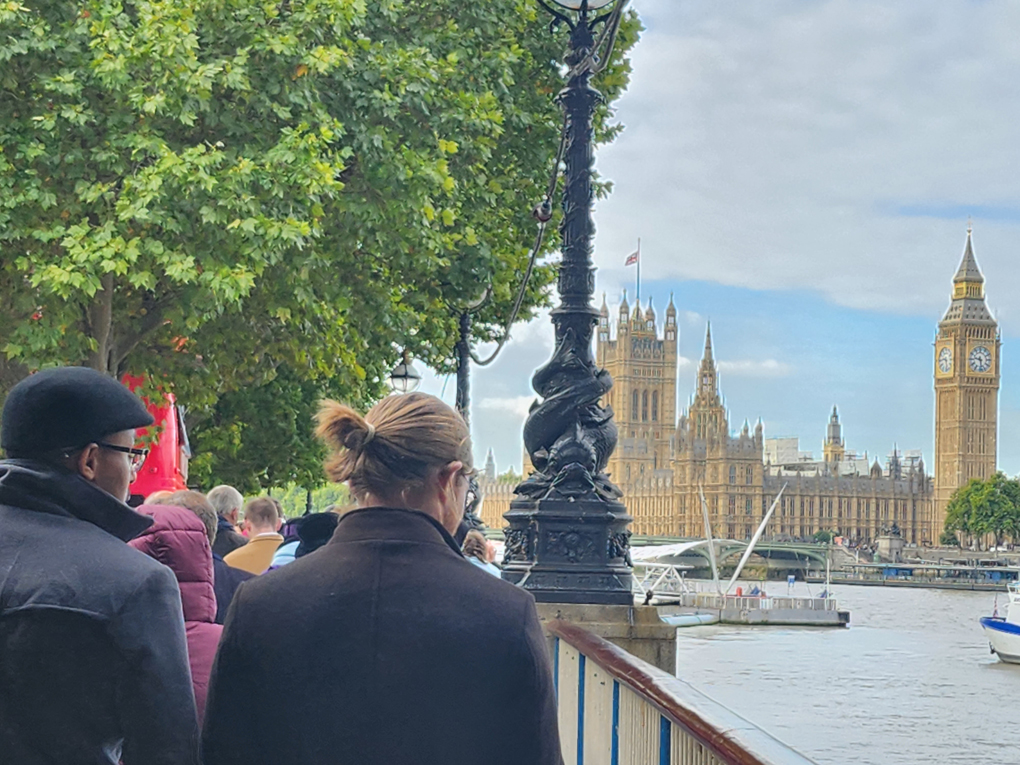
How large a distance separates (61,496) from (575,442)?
16.4 ft

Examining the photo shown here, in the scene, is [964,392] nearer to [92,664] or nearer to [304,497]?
[304,497]

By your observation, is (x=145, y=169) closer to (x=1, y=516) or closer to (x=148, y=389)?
(x=148, y=389)

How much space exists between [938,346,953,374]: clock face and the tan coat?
586 feet

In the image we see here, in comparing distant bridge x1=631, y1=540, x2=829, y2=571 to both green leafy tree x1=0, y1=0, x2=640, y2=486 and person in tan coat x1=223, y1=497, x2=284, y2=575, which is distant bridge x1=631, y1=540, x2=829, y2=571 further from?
person in tan coat x1=223, y1=497, x2=284, y2=575

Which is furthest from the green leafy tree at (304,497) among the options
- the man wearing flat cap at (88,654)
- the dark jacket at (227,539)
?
the dark jacket at (227,539)

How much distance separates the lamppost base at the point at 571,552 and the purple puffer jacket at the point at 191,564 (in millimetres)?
3315

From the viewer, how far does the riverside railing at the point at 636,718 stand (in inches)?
120

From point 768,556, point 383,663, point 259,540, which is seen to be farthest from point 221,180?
point 768,556

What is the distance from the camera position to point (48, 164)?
13.3 m

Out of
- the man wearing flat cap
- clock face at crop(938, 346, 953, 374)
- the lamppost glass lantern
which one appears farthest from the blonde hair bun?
clock face at crop(938, 346, 953, 374)

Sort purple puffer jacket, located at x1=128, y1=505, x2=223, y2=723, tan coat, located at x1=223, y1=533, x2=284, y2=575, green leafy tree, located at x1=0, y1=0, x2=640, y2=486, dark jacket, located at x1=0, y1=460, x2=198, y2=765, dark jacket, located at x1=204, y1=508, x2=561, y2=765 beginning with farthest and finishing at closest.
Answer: green leafy tree, located at x1=0, y1=0, x2=640, y2=486 → tan coat, located at x1=223, y1=533, x2=284, y2=575 → purple puffer jacket, located at x1=128, y1=505, x2=223, y2=723 → dark jacket, located at x1=0, y1=460, x2=198, y2=765 → dark jacket, located at x1=204, y1=508, x2=561, y2=765

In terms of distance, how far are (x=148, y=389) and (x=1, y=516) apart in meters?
12.6

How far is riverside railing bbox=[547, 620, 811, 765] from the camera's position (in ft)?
10.0

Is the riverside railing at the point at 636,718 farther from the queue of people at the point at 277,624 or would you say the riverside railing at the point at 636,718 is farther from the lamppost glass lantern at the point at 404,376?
the lamppost glass lantern at the point at 404,376
